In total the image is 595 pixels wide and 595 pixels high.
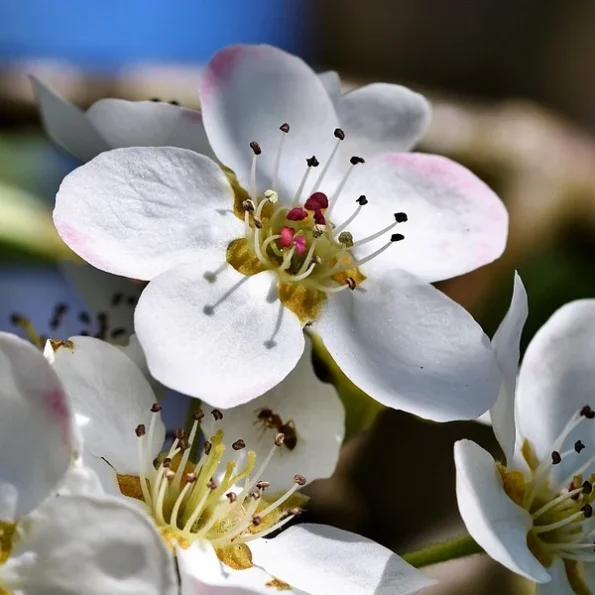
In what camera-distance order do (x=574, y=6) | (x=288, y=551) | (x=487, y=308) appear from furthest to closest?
1. (x=574, y=6)
2. (x=487, y=308)
3. (x=288, y=551)

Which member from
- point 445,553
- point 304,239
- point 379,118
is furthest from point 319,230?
point 445,553

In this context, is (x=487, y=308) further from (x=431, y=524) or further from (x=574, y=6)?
(x=574, y=6)

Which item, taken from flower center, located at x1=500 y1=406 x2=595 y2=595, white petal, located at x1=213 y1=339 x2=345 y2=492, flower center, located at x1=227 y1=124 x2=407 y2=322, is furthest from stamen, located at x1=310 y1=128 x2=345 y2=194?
flower center, located at x1=500 y1=406 x2=595 y2=595

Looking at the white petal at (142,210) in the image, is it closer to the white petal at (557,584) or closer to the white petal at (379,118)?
the white petal at (379,118)

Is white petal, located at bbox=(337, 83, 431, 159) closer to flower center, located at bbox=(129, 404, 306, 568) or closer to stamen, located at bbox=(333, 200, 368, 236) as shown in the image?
stamen, located at bbox=(333, 200, 368, 236)

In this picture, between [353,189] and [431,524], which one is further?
[431,524]

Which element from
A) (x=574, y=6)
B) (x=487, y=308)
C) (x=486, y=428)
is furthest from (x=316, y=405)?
(x=574, y=6)

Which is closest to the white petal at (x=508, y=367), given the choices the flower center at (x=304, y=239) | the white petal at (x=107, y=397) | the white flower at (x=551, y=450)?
the white flower at (x=551, y=450)
